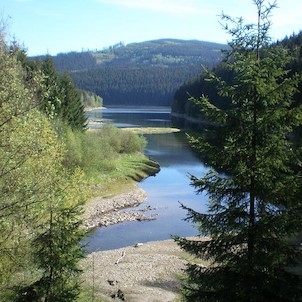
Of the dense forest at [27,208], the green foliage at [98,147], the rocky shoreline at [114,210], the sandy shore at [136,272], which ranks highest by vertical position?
the dense forest at [27,208]

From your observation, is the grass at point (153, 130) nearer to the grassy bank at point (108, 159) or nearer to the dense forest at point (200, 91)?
the dense forest at point (200, 91)

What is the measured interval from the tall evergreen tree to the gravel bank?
11464 millimetres

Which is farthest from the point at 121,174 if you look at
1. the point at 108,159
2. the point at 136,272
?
the point at 136,272

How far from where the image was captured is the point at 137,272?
91.5ft

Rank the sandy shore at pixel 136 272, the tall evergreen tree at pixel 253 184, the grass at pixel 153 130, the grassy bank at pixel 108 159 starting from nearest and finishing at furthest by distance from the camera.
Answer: the tall evergreen tree at pixel 253 184 → the sandy shore at pixel 136 272 → the grassy bank at pixel 108 159 → the grass at pixel 153 130

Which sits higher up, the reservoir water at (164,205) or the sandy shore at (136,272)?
the sandy shore at (136,272)

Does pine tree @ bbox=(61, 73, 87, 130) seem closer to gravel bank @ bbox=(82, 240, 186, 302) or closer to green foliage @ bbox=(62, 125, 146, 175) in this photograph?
green foliage @ bbox=(62, 125, 146, 175)

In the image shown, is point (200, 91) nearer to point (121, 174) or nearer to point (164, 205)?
point (121, 174)

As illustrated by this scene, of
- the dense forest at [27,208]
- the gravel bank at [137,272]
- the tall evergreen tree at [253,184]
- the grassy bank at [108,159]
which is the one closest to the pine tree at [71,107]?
the grassy bank at [108,159]

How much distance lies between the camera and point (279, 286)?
965 cm

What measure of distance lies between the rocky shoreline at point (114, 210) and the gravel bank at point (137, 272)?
673cm

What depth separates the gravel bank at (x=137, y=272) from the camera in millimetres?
23250

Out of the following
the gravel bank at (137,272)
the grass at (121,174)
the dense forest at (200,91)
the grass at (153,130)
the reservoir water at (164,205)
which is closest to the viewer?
the gravel bank at (137,272)

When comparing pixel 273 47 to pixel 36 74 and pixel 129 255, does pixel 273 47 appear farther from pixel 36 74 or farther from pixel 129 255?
pixel 129 255
